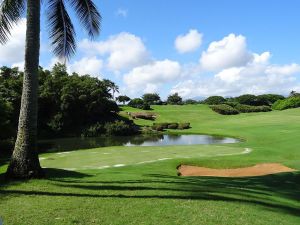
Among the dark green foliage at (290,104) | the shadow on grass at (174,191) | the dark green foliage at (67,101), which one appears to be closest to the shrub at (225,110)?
the dark green foliage at (290,104)

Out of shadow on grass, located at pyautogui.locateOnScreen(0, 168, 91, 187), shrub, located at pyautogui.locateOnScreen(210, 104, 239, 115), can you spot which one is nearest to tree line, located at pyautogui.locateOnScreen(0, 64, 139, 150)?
shrub, located at pyautogui.locateOnScreen(210, 104, 239, 115)

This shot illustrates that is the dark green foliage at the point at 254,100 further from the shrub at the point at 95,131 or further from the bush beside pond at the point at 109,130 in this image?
the shrub at the point at 95,131

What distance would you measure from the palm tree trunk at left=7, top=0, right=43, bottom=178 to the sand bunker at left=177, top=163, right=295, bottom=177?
11.3 metres

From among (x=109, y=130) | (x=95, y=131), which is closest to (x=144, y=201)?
(x=109, y=130)

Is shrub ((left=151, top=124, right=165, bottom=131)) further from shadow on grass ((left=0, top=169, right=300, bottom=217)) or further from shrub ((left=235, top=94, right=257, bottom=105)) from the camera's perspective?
shadow on grass ((left=0, top=169, right=300, bottom=217))

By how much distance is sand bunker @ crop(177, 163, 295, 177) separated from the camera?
1001 inches

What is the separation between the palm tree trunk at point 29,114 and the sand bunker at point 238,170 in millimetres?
11296

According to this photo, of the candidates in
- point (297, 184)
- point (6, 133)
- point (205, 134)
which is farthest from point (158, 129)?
point (297, 184)

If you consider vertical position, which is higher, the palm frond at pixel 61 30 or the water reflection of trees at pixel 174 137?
the palm frond at pixel 61 30

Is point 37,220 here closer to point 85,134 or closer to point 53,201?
point 53,201

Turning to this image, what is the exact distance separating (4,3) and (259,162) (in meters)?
19.5

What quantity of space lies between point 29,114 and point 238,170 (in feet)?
50.4

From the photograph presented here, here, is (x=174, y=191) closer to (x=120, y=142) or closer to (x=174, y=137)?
(x=120, y=142)

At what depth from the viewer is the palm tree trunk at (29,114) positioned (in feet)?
50.7
